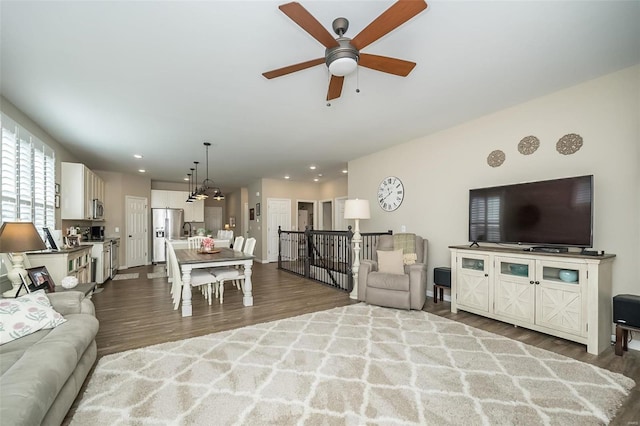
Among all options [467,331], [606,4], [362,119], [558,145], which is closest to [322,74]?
[362,119]

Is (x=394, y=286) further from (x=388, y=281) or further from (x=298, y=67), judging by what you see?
(x=298, y=67)

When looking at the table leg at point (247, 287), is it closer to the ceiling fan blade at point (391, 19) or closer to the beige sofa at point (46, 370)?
the beige sofa at point (46, 370)

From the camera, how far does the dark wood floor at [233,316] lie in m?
2.58

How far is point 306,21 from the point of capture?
63.3 inches

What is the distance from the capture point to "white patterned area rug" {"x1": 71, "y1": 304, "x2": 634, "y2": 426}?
5.87 ft

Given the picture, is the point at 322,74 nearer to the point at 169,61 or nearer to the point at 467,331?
the point at 169,61

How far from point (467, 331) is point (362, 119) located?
303 centimetres

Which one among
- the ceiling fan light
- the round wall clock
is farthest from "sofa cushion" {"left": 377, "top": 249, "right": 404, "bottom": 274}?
the ceiling fan light

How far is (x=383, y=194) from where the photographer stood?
18.9ft

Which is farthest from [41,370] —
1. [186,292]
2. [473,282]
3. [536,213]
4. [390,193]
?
[390,193]

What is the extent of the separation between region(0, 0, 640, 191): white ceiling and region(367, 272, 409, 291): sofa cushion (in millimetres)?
2256

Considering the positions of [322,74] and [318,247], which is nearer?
[322,74]

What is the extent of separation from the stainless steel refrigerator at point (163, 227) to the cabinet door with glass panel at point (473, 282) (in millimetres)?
8549

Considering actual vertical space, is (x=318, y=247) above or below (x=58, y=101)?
below
